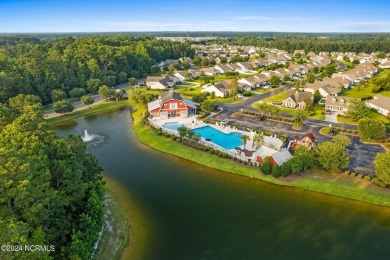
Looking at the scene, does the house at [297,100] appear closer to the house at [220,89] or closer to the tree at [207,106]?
the house at [220,89]

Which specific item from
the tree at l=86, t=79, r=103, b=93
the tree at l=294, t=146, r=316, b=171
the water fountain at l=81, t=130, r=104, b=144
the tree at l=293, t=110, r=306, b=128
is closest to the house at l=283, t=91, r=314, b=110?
the tree at l=293, t=110, r=306, b=128

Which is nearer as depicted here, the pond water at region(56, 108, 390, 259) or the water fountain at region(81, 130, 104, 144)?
the pond water at region(56, 108, 390, 259)

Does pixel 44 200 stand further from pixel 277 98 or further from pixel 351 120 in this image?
pixel 277 98

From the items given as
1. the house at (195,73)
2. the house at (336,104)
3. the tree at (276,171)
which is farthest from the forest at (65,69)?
the house at (336,104)

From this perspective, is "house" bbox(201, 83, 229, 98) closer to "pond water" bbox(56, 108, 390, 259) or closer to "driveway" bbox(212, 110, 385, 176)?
"driveway" bbox(212, 110, 385, 176)

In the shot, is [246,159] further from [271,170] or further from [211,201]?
[211,201]

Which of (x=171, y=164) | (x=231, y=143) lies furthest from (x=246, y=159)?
(x=171, y=164)
